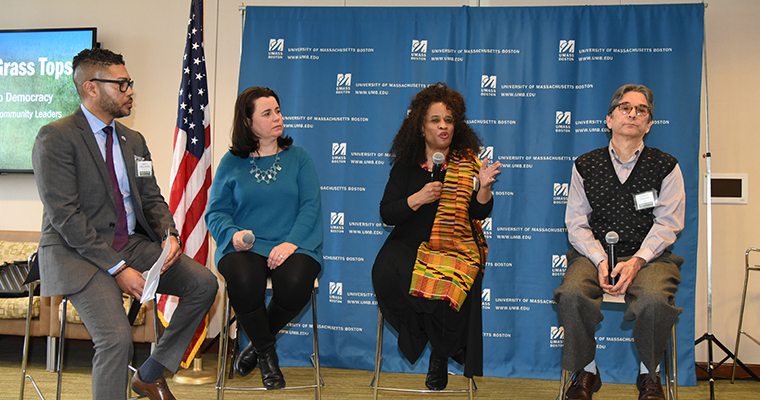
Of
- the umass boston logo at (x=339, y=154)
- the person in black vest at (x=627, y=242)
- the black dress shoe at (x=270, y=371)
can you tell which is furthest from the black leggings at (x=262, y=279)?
the person in black vest at (x=627, y=242)

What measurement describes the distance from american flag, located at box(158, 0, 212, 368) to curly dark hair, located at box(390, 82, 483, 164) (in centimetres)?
139

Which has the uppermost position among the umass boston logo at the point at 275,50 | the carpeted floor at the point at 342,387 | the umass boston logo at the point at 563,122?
the umass boston logo at the point at 275,50

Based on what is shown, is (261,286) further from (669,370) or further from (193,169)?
(669,370)

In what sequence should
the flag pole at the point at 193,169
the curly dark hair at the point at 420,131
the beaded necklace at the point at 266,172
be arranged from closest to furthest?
the beaded necklace at the point at 266,172
the curly dark hair at the point at 420,131
the flag pole at the point at 193,169

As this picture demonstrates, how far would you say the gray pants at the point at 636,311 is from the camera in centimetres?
246

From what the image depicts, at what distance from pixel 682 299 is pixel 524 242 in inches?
42.6

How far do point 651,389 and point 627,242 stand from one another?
2.43 feet

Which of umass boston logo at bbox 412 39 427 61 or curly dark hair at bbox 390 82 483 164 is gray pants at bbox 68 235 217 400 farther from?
umass boston logo at bbox 412 39 427 61

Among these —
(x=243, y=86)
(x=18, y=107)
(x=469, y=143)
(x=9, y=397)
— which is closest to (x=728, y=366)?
(x=469, y=143)

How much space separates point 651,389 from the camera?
2605 millimetres

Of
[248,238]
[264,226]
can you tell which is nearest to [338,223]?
[264,226]

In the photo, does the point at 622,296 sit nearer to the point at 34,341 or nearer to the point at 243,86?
the point at 243,86

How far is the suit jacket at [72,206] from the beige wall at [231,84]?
1858mm

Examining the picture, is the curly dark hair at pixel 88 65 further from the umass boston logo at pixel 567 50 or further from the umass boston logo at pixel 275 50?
the umass boston logo at pixel 567 50
